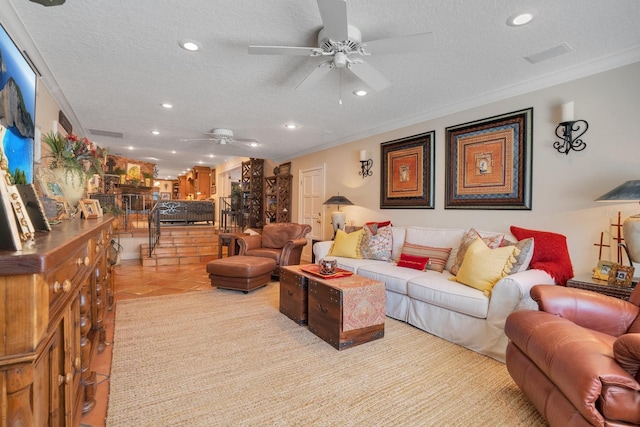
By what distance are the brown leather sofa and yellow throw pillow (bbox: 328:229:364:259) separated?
2.20m

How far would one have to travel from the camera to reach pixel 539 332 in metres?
1.62

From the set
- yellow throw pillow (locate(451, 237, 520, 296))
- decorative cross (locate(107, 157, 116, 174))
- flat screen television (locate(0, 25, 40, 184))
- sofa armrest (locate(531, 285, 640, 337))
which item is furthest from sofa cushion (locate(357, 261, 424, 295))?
decorative cross (locate(107, 157, 116, 174))

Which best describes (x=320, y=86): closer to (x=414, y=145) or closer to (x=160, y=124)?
(x=414, y=145)

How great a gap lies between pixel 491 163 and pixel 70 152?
4.03m

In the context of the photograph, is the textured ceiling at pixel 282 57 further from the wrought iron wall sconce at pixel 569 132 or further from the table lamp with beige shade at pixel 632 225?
the table lamp with beige shade at pixel 632 225

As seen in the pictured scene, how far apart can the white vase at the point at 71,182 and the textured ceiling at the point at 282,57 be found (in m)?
0.99

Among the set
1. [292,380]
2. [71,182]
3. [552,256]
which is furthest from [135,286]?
[552,256]

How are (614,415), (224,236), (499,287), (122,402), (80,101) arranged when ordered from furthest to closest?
(224,236)
(80,101)
(499,287)
(122,402)
(614,415)

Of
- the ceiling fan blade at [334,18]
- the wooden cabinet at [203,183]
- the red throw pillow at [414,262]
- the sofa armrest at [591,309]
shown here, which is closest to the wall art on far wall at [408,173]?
the red throw pillow at [414,262]

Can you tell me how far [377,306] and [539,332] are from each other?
126 cm

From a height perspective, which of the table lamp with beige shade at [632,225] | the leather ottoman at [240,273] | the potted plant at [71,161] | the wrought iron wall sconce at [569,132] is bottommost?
the leather ottoman at [240,273]

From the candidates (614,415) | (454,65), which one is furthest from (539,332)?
(454,65)

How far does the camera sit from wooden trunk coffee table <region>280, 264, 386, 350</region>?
250 centimetres

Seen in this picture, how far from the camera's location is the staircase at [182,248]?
5.95 metres
